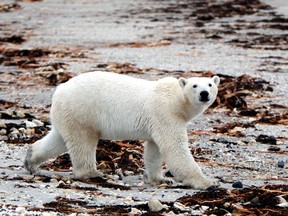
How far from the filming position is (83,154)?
7863 millimetres

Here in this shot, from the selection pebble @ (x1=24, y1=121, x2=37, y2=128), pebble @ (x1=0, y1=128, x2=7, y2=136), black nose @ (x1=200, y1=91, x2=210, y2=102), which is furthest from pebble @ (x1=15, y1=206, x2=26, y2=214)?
pebble @ (x1=24, y1=121, x2=37, y2=128)

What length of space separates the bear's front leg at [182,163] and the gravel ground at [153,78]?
0.39ft

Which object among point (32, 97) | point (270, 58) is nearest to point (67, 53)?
point (270, 58)

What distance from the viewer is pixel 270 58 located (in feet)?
57.6

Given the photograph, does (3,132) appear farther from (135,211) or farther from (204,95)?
(135,211)

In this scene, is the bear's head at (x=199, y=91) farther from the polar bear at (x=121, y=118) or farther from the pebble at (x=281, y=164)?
the pebble at (x=281, y=164)

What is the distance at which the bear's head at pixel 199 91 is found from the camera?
7.64m

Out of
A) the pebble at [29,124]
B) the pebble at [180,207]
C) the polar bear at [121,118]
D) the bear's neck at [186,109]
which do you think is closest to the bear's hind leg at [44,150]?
the polar bear at [121,118]

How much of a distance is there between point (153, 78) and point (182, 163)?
24.1 ft

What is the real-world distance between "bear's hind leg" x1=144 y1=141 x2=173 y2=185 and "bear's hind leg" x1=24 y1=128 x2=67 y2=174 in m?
0.77

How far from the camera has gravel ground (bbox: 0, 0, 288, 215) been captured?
22.4ft

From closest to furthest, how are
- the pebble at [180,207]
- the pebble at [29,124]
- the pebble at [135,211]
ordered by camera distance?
the pebble at [135,211] → the pebble at [180,207] → the pebble at [29,124]

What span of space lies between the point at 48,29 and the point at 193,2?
1165 cm

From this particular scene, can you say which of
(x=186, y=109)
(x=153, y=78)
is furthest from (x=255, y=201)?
(x=153, y=78)
